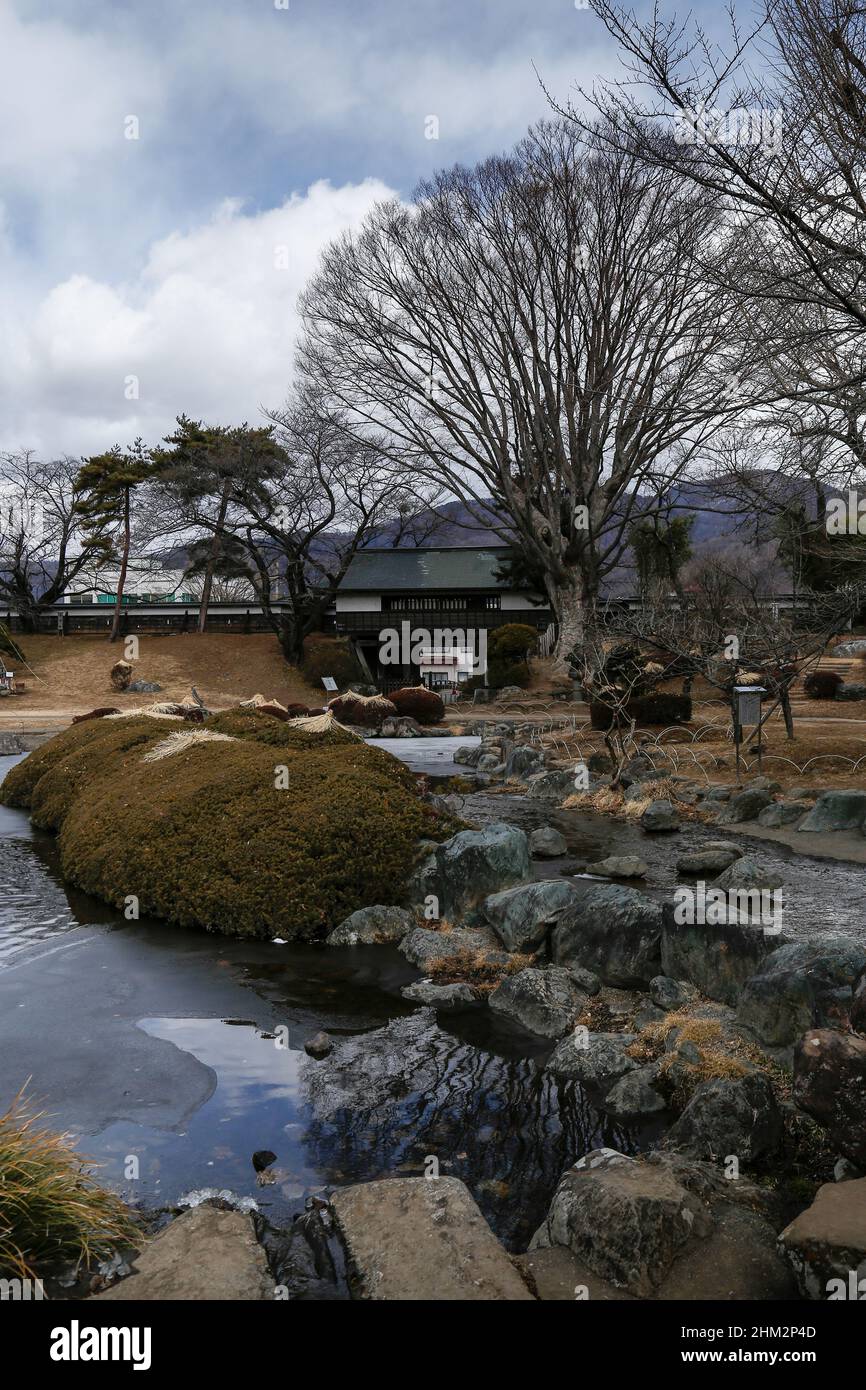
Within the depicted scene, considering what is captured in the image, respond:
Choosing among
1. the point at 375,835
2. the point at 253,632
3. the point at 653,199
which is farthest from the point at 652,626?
the point at 253,632

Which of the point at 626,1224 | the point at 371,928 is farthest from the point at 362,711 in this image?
the point at 626,1224

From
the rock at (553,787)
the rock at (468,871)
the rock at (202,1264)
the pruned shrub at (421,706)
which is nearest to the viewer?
the rock at (202,1264)

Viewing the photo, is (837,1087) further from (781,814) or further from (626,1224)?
(781,814)

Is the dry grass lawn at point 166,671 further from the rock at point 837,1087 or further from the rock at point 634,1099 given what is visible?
the rock at point 837,1087

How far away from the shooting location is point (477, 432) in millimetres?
31906

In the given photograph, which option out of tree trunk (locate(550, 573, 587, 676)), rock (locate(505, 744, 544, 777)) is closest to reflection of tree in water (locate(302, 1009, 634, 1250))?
rock (locate(505, 744, 544, 777))

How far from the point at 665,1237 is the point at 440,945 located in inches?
145

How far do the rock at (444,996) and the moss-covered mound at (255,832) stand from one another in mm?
1471

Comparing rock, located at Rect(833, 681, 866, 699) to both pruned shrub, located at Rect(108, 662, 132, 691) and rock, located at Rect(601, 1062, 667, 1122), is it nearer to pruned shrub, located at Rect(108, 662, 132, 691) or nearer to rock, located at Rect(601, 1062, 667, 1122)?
rock, located at Rect(601, 1062, 667, 1122)

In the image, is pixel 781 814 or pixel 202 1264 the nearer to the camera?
pixel 202 1264

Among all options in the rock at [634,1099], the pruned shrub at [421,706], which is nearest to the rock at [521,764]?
the pruned shrub at [421,706]

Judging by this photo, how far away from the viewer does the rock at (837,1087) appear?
3.72 metres

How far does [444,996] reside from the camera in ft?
20.2

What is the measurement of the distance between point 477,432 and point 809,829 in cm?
2377
